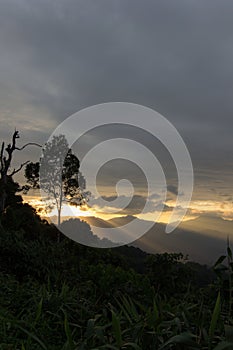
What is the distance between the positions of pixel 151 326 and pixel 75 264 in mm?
7638

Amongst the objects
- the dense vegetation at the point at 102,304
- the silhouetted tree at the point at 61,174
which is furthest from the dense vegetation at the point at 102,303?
the silhouetted tree at the point at 61,174

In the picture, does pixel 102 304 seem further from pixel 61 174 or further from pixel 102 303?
pixel 61 174

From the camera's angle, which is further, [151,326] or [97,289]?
[97,289]

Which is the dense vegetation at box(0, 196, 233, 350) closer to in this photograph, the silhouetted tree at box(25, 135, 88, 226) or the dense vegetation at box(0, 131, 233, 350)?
the dense vegetation at box(0, 131, 233, 350)

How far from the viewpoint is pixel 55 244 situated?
10391mm

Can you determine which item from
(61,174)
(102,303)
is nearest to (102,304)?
(102,303)

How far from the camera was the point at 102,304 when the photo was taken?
5605 mm

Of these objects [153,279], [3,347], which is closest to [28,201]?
[153,279]

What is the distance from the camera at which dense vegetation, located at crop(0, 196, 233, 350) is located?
2.86 meters

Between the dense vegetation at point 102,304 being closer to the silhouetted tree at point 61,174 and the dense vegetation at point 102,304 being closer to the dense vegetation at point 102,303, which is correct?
the dense vegetation at point 102,303

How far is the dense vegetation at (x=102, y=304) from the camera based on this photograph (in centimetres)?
286

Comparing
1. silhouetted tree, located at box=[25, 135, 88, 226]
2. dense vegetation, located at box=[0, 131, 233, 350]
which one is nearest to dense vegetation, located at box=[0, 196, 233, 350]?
dense vegetation, located at box=[0, 131, 233, 350]

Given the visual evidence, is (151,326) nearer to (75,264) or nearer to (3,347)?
(3,347)

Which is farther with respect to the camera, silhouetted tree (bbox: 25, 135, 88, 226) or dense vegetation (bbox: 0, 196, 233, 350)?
silhouetted tree (bbox: 25, 135, 88, 226)
